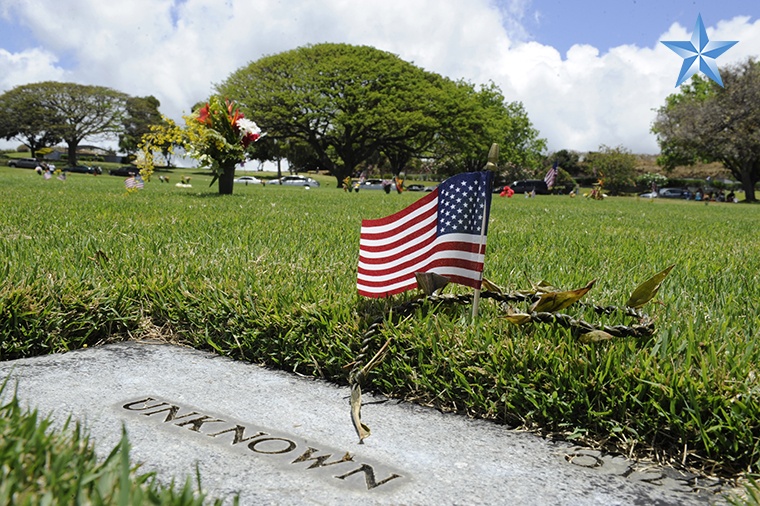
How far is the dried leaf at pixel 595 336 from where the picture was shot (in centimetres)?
238

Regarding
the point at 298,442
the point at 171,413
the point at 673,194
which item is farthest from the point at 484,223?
the point at 673,194

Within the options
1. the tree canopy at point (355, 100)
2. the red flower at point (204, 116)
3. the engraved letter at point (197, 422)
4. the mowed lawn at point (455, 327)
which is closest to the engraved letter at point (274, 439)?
the engraved letter at point (197, 422)

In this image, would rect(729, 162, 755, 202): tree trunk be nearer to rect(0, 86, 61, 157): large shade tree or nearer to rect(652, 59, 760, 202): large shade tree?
rect(652, 59, 760, 202): large shade tree

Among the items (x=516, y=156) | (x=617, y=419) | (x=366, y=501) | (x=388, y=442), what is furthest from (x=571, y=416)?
(x=516, y=156)

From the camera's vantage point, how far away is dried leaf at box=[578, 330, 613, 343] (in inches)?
93.7

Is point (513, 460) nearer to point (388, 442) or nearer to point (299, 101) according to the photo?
point (388, 442)

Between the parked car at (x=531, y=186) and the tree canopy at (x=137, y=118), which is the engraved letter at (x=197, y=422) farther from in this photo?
the tree canopy at (x=137, y=118)

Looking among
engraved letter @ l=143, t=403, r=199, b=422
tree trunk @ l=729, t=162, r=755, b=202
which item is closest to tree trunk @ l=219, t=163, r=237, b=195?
engraved letter @ l=143, t=403, r=199, b=422

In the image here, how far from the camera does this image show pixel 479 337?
2.57m

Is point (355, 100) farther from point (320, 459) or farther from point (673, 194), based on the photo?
point (320, 459)

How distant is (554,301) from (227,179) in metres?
12.3

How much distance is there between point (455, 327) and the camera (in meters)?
2.69

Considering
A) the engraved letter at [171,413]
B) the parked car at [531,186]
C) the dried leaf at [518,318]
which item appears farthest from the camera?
the parked car at [531,186]

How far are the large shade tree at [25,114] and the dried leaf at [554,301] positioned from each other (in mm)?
71930
